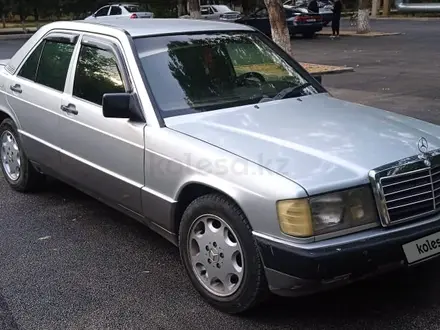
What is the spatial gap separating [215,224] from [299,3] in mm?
30131

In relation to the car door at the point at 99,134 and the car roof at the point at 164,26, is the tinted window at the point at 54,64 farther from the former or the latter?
the car roof at the point at 164,26

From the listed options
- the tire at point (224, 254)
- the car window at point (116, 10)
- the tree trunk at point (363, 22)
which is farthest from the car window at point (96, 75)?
the car window at point (116, 10)

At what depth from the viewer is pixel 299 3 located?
3212cm

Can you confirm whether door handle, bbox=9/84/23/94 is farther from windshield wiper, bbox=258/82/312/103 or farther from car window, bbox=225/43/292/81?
windshield wiper, bbox=258/82/312/103

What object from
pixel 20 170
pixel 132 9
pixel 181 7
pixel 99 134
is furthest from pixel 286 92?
pixel 181 7

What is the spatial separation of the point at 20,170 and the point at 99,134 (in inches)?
71.3

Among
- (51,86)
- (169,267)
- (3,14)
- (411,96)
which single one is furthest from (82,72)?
(3,14)

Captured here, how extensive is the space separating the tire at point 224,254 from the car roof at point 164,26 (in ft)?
5.22

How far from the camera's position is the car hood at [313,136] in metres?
3.28

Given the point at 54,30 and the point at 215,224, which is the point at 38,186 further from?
the point at 215,224

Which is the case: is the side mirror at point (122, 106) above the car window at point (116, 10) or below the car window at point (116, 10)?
above

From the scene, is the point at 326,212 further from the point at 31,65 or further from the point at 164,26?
the point at 31,65

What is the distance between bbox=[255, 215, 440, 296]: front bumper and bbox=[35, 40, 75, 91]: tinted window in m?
2.67

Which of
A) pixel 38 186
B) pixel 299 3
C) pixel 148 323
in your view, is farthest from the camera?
pixel 299 3
